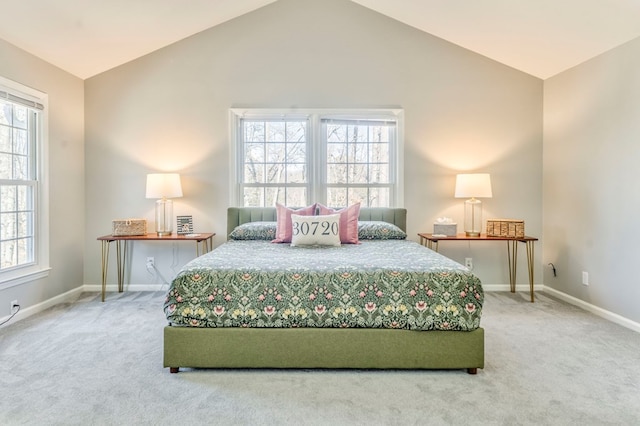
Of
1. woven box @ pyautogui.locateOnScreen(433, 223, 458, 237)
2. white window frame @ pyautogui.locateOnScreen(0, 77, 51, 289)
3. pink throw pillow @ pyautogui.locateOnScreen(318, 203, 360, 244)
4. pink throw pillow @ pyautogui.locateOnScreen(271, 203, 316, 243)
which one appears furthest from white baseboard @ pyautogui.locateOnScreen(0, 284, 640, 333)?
pink throw pillow @ pyautogui.locateOnScreen(318, 203, 360, 244)

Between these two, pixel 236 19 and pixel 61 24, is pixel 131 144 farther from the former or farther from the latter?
pixel 236 19

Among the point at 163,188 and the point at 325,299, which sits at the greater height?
the point at 163,188

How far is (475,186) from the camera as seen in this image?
3721 mm

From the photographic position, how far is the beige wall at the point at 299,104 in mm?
4020

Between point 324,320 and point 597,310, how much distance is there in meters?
2.80

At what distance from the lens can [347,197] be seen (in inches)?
168

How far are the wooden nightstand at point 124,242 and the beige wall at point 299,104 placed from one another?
0.12 meters

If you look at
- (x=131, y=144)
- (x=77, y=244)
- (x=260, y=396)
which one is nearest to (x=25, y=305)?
(x=77, y=244)

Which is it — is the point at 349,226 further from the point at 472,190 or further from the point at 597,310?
the point at 597,310

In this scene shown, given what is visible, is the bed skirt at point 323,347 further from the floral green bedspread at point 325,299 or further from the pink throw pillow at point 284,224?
the pink throw pillow at point 284,224

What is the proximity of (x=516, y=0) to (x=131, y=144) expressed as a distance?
401 cm

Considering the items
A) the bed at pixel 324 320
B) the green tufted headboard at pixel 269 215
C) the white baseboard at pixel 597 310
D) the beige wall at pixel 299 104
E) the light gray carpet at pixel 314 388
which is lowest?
the light gray carpet at pixel 314 388

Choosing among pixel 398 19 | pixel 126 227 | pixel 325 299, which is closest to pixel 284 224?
pixel 325 299

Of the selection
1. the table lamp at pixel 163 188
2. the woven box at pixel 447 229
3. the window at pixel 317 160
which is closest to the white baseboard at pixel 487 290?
the table lamp at pixel 163 188
